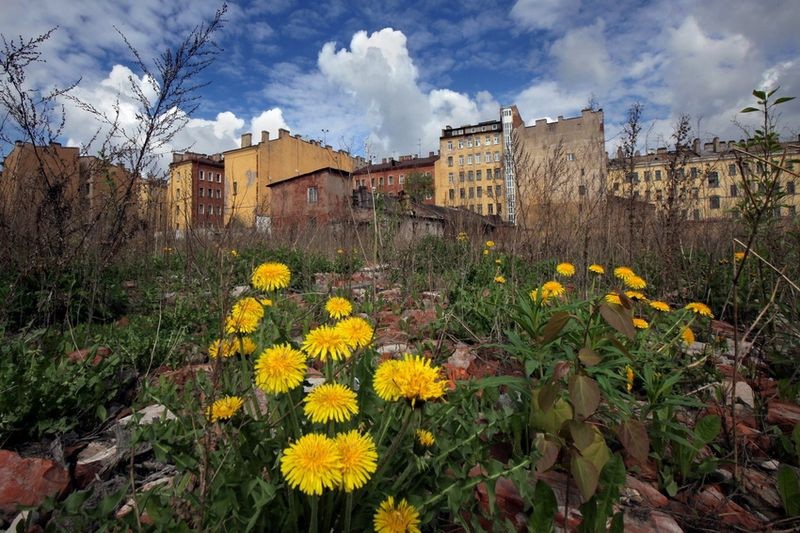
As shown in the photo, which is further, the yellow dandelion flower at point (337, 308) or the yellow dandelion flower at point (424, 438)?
the yellow dandelion flower at point (337, 308)

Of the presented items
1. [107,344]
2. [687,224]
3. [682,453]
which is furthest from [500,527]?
[687,224]

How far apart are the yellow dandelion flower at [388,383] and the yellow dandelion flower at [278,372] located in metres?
0.18

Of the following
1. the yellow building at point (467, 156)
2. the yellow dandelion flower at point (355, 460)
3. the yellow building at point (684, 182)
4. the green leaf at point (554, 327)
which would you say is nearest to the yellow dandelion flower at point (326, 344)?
the yellow dandelion flower at point (355, 460)

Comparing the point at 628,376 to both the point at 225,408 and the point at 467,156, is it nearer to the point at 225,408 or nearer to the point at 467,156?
the point at 225,408

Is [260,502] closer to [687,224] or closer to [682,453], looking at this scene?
[682,453]

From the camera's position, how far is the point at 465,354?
2521 millimetres

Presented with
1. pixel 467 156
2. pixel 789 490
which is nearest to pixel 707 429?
pixel 789 490

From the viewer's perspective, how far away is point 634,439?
43.6 inches

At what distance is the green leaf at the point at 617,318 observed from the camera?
1.03 metres

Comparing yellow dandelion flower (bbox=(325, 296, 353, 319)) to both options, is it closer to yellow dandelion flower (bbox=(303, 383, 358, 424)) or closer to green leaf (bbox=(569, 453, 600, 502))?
yellow dandelion flower (bbox=(303, 383, 358, 424))

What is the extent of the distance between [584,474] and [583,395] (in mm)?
202

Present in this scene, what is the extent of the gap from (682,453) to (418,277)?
12.5 ft

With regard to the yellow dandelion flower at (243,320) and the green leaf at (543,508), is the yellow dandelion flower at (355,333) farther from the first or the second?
the green leaf at (543,508)

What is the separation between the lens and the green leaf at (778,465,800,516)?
1.24 m
